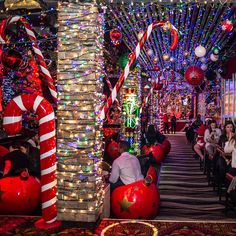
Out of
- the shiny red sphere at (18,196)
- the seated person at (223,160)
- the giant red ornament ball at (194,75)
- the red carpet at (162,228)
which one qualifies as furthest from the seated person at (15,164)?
the giant red ornament ball at (194,75)

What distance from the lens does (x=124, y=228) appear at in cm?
498

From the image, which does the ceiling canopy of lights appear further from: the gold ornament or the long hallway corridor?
the long hallway corridor

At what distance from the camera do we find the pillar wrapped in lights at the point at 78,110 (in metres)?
4.97

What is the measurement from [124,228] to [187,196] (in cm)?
302

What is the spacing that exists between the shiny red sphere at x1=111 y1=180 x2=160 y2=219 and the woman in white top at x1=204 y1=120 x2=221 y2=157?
3.80 metres

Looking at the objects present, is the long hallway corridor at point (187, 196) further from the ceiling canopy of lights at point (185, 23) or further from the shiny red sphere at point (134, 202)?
the ceiling canopy of lights at point (185, 23)

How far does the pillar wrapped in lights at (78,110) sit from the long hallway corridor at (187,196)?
173 cm

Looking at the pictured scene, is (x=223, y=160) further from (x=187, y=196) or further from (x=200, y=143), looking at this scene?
(x=200, y=143)

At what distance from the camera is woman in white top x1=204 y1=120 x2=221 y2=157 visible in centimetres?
936

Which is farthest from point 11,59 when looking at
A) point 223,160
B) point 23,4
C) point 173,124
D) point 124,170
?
point 173,124

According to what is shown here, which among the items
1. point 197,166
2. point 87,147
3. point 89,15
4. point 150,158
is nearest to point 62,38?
point 89,15

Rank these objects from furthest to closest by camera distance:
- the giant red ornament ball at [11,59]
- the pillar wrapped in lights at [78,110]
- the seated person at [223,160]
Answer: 1. the giant red ornament ball at [11,59]
2. the seated person at [223,160]
3. the pillar wrapped in lights at [78,110]

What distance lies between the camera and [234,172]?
6.47 metres

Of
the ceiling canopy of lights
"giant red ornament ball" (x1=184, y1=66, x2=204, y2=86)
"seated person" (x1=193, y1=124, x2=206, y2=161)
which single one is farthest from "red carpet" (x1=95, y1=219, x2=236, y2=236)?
"seated person" (x1=193, y1=124, x2=206, y2=161)
